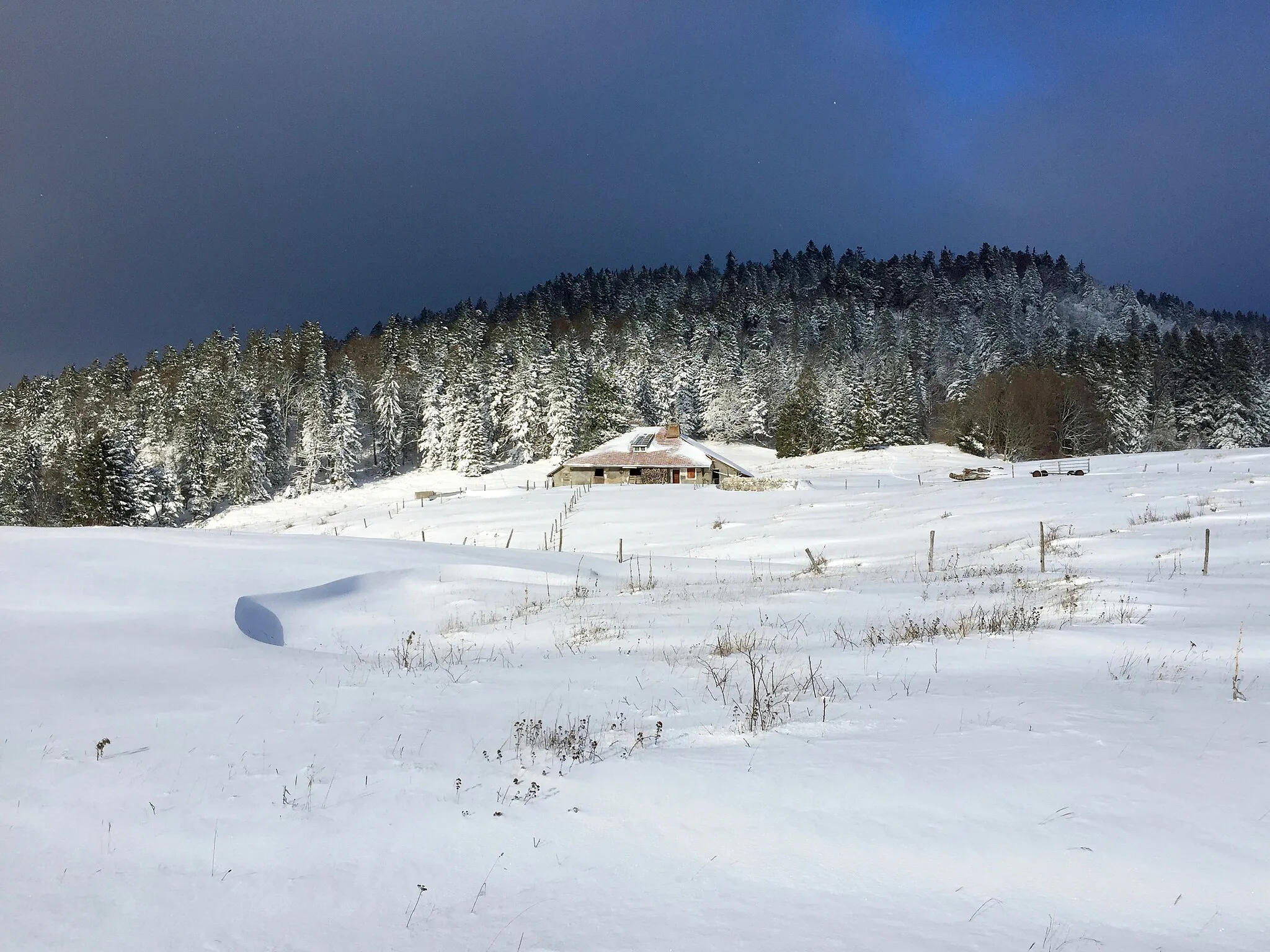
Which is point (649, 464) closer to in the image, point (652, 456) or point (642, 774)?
point (652, 456)

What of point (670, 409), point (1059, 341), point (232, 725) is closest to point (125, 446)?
point (670, 409)

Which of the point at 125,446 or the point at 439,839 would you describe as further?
the point at 125,446

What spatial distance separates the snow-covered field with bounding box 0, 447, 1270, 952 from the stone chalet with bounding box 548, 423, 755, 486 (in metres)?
51.3

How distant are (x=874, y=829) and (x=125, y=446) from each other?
225ft

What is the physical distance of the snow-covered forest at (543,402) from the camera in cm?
7231

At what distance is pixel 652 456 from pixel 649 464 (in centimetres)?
111

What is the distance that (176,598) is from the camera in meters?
11.1

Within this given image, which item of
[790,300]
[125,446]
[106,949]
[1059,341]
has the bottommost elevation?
[106,949]

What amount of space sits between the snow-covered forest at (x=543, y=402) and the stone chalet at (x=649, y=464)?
45.8ft

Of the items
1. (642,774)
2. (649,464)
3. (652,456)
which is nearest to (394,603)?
(642,774)

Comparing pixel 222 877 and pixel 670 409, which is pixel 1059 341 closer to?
pixel 670 409

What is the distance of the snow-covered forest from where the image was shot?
72.3 metres

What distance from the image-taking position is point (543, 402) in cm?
8338

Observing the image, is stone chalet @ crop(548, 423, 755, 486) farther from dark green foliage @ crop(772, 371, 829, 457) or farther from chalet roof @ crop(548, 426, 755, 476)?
dark green foliage @ crop(772, 371, 829, 457)
